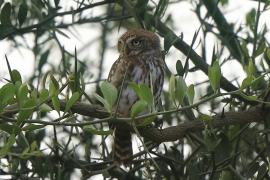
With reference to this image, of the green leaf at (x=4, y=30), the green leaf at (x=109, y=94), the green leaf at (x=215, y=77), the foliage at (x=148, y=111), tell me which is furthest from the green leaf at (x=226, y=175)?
the green leaf at (x=4, y=30)

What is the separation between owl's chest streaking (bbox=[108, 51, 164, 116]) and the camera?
385 centimetres

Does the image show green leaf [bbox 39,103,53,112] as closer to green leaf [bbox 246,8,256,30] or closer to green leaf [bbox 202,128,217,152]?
green leaf [bbox 202,128,217,152]

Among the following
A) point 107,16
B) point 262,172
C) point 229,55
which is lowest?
point 262,172

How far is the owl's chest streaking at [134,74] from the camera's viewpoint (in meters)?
3.85

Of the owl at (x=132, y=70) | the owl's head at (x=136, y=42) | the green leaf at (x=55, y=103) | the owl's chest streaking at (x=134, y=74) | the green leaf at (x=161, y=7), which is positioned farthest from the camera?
the owl's head at (x=136, y=42)

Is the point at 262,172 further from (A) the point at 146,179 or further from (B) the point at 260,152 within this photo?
(A) the point at 146,179

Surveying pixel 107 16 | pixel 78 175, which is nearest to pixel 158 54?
pixel 107 16

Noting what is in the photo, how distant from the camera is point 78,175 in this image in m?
3.85

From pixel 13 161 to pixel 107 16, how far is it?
1.07 m

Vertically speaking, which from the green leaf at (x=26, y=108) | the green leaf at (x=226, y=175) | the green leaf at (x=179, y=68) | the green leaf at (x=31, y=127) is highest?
the green leaf at (x=179, y=68)

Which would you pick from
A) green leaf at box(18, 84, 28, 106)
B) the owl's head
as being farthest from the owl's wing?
green leaf at box(18, 84, 28, 106)

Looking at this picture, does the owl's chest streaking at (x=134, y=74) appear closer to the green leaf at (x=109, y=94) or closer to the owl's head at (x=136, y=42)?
the owl's head at (x=136, y=42)

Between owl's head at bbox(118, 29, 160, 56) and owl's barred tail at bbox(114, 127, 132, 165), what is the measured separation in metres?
0.69

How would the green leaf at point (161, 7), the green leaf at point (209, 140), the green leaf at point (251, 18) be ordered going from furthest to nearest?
the green leaf at point (251, 18) → the green leaf at point (161, 7) → the green leaf at point (209, 140)
